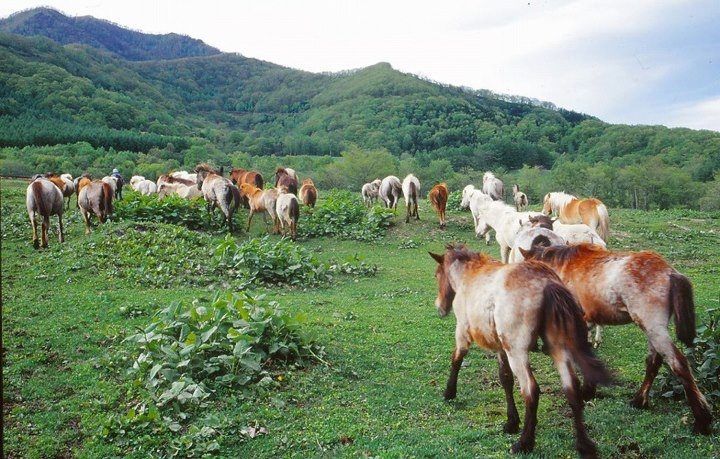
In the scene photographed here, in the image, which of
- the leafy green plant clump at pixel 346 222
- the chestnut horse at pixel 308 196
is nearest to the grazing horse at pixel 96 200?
the leafy green plant clump at pixel 346 222

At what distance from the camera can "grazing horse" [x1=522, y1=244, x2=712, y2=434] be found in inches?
183

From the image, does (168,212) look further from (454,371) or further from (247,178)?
(454,371)

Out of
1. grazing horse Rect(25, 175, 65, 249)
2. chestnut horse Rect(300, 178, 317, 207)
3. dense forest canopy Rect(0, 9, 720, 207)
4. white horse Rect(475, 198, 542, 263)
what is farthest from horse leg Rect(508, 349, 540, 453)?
dense forest canopy Rect(0, 9, 720, 207)

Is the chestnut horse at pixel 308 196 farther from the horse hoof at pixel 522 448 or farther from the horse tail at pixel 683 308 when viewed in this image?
the horse hoof at pixel 522 448

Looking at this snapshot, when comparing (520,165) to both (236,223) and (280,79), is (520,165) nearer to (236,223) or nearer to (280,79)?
(236,223)

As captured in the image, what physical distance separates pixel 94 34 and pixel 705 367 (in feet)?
646

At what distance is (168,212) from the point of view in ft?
52.3

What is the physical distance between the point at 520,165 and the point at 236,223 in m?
66.9

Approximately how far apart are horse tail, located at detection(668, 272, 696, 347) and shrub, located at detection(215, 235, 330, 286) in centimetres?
742

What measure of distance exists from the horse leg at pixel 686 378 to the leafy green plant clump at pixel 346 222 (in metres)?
11.4

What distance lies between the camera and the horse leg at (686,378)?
176 inches

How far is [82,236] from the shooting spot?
13992 mm

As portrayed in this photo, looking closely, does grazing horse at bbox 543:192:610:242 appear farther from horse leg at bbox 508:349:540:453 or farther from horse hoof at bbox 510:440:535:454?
horse hoof at bbox 510:440:535:454

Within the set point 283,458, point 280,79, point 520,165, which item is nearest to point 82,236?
point 283,458
